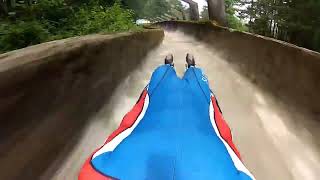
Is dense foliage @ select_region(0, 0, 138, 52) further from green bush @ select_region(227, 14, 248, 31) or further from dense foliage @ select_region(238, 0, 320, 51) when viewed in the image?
green bush @ select_region(227, 14, 248, 31)

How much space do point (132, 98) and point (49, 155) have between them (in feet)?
10.8

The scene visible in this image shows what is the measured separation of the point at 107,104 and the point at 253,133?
213 centimetres

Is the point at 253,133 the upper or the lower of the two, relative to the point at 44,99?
lower

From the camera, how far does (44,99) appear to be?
3715 mm

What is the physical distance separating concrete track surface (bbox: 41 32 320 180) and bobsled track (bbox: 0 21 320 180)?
0.5 inches

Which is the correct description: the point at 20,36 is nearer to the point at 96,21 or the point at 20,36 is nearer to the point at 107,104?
the point at 107,104

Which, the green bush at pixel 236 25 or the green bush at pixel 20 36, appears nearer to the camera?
the green bush at pixel 20 36

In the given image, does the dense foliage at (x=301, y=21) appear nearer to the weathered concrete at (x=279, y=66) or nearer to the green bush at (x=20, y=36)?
the weathered concrete at (x=279, y=66)

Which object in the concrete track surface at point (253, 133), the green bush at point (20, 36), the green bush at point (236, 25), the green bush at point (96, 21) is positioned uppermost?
the green bush at point (20, 36)

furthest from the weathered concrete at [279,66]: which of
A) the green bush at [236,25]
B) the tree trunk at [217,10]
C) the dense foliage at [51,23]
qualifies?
Result: the green bush at [236,25]

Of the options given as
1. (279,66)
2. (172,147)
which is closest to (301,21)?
(279,66)

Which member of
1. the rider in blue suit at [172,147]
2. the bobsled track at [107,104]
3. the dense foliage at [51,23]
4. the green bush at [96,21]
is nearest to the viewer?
the rider in blue suit at [172,147]

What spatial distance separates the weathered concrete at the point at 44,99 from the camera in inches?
118

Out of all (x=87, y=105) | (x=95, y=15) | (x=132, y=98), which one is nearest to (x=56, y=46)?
(x=87, y=105)
